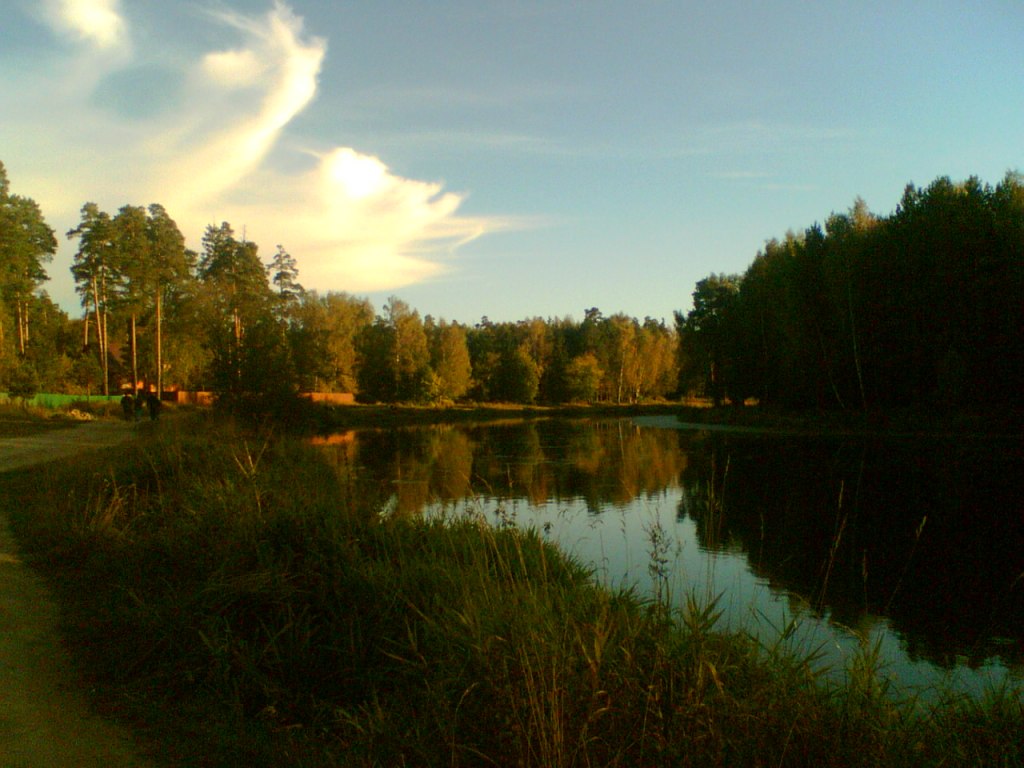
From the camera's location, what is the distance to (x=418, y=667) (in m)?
4.68

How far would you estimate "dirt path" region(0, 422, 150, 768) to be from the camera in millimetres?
3850

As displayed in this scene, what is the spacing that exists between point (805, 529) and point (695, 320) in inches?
2134

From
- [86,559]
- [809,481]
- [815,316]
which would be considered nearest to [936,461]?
[809,481]

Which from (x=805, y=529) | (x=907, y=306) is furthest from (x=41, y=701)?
(x=907, y=306)

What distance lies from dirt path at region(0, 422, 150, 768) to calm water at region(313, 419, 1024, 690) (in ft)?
9.83

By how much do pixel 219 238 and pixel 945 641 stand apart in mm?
64152

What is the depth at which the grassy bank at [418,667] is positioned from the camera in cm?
374

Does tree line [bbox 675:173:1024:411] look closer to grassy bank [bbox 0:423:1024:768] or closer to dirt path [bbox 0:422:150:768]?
grassy bank [bbox 0:423:1024:768]

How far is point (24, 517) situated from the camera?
10078 mm

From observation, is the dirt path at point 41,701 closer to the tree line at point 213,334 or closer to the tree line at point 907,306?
the tree line at point 213,334

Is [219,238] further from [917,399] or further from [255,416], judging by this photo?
[917,399]

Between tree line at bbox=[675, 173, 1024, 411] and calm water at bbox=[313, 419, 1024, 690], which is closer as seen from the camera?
calm water at bbox=[313, 419, 1024, 690]

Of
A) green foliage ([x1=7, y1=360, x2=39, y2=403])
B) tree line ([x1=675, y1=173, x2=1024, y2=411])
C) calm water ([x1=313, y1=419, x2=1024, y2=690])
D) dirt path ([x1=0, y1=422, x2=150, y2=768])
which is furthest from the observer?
green foliage ([x1=7, y1=360, x2=39, y2=403])

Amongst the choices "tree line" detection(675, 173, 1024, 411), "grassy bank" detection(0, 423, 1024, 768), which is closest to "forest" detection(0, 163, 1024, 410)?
"tree line" detection(675, 173, 1024, 411)
